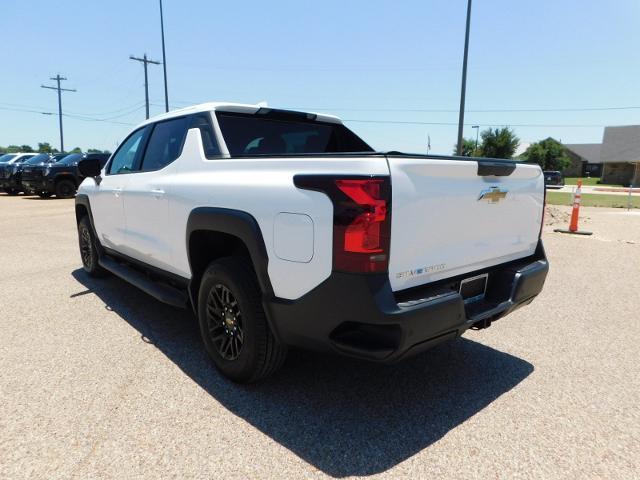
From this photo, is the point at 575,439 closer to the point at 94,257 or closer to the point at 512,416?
the point at 512,416

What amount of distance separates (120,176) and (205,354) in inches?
82.4

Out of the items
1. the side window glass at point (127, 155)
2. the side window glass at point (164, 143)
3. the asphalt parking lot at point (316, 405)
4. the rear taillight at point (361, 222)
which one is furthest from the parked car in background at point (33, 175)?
the rear taillight at point (361, 222)

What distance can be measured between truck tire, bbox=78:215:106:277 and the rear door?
0.33 meters

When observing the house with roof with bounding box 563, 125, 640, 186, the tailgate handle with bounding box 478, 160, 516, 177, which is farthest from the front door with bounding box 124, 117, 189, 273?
the house with roof with bounding box 563, 125, 640, 186

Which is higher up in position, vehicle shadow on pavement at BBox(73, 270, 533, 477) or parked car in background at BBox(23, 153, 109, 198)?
parked car in background at BBox(23, 153, 109, 198)

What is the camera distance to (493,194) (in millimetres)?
2686

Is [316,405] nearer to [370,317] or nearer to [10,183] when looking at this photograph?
[370,317]

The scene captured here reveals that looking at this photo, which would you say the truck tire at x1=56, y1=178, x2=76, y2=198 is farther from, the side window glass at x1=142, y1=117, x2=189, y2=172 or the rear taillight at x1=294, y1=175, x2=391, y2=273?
the rear taillight at x1=294, y1=175, x2=391, y2=273

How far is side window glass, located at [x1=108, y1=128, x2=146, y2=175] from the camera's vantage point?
14.5ft

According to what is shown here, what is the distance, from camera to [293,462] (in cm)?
219

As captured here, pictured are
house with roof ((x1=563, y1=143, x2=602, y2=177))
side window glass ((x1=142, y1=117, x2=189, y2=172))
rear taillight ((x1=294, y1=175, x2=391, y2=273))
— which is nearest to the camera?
rear taillight ((x1=294, y1=175, x2=391, y2=273))

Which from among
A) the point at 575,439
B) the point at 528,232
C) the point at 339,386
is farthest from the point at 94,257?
the point at 575,439

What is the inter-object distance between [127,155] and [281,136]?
1806mm

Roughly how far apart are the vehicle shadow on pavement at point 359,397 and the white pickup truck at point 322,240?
247 mm
